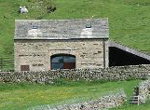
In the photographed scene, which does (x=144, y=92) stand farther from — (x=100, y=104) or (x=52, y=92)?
(x=52, y=92)

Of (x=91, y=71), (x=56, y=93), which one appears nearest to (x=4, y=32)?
(x=91, y=71)

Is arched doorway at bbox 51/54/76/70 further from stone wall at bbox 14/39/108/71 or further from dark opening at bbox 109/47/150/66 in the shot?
dark opening at bbox 109/47/150/66

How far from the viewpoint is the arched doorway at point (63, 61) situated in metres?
75.4

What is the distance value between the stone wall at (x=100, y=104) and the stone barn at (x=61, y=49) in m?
26.2

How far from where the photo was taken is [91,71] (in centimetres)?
6512

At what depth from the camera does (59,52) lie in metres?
75.1

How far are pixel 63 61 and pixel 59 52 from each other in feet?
4.38

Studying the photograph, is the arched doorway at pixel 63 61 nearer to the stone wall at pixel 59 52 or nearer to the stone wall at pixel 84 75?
the stone wall at pixel 59 52

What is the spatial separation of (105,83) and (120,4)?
56436mm

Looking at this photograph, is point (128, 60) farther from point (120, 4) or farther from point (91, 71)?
point (120, 4)

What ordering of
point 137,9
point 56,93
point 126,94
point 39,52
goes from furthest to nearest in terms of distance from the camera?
1. point 137,9
2. point 39,52
3. point 56,93
4. point 126,94

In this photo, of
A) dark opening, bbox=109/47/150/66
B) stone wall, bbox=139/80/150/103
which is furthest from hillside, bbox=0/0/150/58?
stone wall, bbox=139/80/150/103

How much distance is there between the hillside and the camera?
315 ft

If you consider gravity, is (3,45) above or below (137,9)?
below
